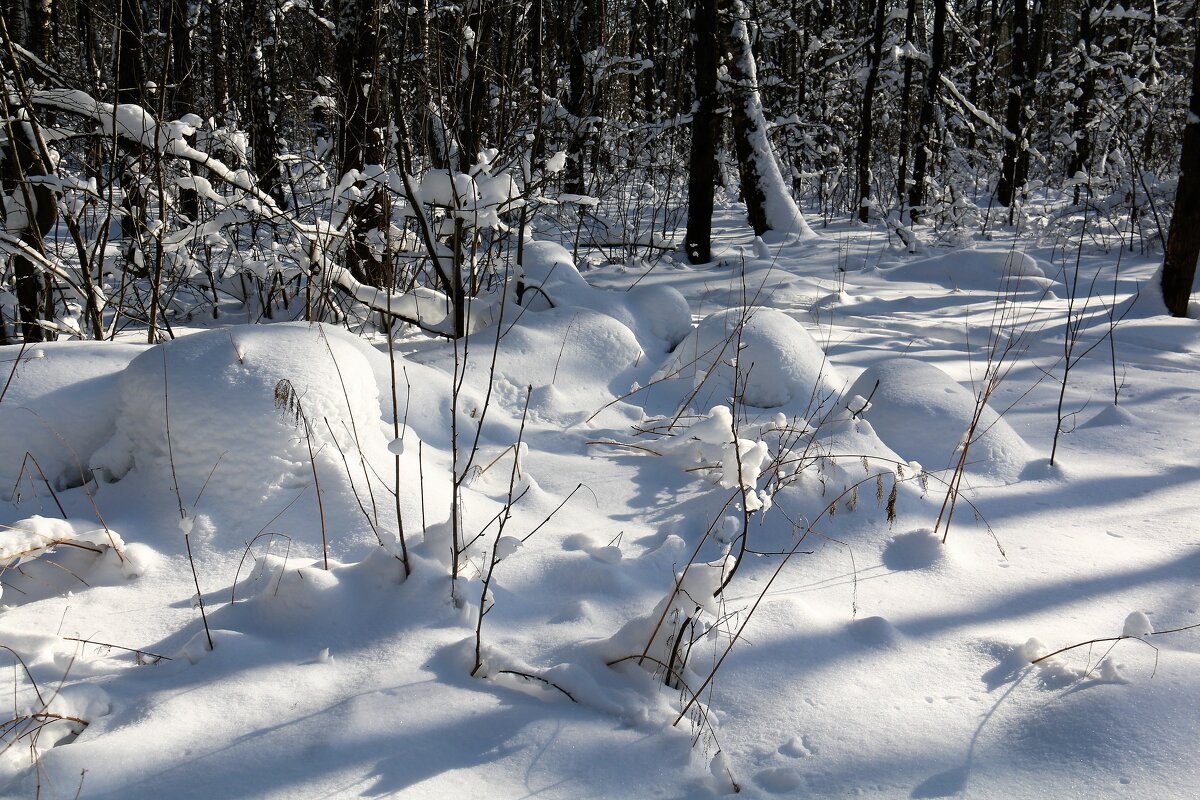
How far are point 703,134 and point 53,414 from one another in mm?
5272

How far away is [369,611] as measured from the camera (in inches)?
72.5

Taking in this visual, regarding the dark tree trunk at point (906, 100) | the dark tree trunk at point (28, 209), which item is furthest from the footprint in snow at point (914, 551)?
the dark tree trunk at point (906, 100)

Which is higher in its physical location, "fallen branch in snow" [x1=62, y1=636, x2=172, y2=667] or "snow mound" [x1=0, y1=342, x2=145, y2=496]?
"snow mound" [x1=0, y1=342, x2=145, y2=496]

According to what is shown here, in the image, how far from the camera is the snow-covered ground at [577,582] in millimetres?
1456

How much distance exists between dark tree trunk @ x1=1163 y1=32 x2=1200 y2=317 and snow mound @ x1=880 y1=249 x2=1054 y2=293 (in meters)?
1.03

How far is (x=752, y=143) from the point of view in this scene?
25.6ft

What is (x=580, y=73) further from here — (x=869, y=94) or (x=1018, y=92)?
(x=1018, y=92)

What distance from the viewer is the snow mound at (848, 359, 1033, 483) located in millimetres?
2842

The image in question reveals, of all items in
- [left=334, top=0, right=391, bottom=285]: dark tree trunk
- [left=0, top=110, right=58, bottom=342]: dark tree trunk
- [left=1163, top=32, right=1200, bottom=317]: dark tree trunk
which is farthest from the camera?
[left=1163, top=32, right=1200, bottom=317]: dark tree trunk

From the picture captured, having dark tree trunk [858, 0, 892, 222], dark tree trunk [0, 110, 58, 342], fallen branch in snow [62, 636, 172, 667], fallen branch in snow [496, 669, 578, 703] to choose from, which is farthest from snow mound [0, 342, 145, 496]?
dark tree trunk [858, 0, 892, 222]

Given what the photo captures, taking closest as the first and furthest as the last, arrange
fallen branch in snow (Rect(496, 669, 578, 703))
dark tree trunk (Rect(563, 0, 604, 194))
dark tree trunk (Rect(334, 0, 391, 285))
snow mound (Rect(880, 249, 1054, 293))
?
fallen branch in snow (Rect(496, 669, 578, 703)) < dark tree trunk (Rect(334, 0, 391, 285)) < snow mound (Rect(880, 249, 1054, 293)) < dark tree trunk (Rect(563, 0, 604, 194))

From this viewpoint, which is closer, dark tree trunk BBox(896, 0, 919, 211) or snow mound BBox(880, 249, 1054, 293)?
snow mound BBox(880, 249, 1054, 293)

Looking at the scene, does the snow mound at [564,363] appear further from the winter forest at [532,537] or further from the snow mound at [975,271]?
the snow mound at [975,271]

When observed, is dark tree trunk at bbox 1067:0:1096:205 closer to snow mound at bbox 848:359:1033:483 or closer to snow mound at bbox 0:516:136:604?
snow mound at bbox 848:359:1033:483
